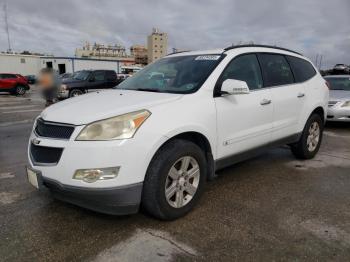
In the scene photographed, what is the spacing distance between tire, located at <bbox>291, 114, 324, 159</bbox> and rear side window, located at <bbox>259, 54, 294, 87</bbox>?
2.89 feet

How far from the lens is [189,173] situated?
3373 mm

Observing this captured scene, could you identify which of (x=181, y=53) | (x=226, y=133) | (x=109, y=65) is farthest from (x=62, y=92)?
(x=109, y=65)

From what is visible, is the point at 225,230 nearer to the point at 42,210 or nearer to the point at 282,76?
the point at 42,210

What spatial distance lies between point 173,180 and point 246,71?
180cm

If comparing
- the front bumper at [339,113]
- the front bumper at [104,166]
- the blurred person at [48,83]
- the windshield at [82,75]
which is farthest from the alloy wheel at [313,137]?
the windshield at [82,75]

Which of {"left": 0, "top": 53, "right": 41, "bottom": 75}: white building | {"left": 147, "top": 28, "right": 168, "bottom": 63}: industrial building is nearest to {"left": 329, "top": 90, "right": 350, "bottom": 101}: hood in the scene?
{"left": 0, "top": 53, "right": 41, "bottom": 75}: white building

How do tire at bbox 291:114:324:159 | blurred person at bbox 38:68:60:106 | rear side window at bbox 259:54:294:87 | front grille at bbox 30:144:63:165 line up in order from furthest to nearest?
blurred person at bbox 38:68:60:106
tire at bbox 291:114:324:159
rear side window at bbox 259:54:294:87
front grille at bbox 30:144:63:165

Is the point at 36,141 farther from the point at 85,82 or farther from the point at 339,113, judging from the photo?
the point at 85,82

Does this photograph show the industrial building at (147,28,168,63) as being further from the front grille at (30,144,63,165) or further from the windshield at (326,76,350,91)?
the front grille at (30,144,63,165)

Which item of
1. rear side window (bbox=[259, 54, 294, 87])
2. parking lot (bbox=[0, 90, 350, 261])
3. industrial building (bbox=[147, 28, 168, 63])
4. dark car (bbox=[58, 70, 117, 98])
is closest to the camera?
parking lot (bbox=[0, 90, 350, 261])

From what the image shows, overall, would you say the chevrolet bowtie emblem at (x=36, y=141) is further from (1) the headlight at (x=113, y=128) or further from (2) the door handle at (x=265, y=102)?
(2) the door handle at (x=265, y=102)

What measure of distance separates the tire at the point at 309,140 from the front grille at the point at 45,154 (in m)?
3.80

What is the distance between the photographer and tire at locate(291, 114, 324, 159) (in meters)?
5.27

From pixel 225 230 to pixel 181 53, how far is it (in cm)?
257
